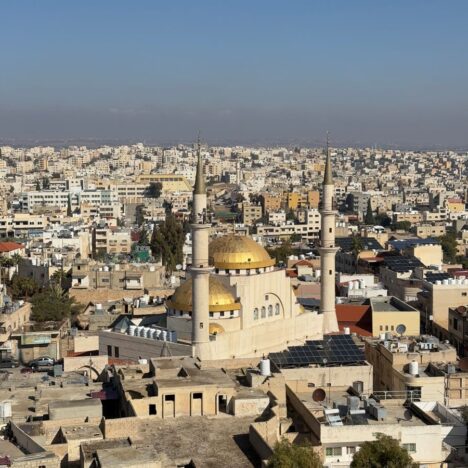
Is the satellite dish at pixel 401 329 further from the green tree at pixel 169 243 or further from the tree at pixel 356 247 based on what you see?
the green tree at pixel 169 243

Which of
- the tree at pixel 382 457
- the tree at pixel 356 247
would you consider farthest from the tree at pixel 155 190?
the tree at pixel 382 457

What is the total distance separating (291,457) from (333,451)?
8.35ft

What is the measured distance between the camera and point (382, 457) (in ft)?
47.3

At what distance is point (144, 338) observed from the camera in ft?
79.1

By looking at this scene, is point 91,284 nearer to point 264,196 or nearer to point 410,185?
point 264,196

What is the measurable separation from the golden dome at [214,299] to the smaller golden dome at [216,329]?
394 mm

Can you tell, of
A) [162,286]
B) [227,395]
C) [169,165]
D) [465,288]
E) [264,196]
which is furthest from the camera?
[169,165]

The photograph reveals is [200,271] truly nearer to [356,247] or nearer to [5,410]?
[5,410]

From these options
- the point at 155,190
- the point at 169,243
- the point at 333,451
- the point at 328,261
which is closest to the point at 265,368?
the point at 333,451

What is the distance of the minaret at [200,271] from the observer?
23.1 meters

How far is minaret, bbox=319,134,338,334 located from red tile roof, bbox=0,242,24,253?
23802 mm

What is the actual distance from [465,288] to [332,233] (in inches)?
262

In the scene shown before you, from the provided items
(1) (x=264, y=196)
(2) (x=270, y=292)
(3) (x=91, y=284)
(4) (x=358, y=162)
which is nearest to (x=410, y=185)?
(1) (x=264, y=196)

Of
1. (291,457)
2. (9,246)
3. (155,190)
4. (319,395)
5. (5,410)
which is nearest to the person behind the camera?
(291,457)
